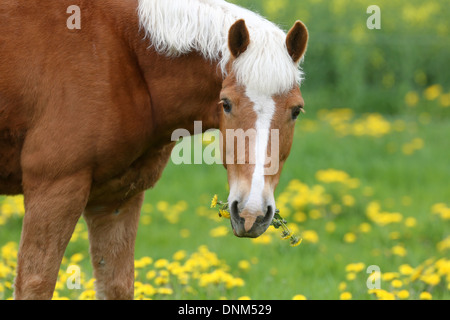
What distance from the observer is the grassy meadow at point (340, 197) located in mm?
4949

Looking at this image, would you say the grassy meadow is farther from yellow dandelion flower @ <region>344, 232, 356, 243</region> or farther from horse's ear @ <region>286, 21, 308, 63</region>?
horse's ear @ <region>286, 21, 308, 63</region>

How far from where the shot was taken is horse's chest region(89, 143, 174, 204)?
146 inches

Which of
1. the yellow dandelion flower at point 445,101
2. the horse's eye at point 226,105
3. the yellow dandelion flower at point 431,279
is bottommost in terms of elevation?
the yellow dandelion flower at point 431,279

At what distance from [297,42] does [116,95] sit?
97 cm

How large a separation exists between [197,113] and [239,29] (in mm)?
601

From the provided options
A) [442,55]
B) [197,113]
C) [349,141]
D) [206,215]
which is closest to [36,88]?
[197,113]

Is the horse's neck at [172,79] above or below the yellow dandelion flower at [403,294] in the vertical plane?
above

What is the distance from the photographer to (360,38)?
39.6ft

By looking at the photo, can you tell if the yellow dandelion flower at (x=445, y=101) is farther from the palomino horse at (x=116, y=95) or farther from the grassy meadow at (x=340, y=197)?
the palomino horse at (x=116, y=95)

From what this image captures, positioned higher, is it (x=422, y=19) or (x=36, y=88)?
(x=422, y=19)

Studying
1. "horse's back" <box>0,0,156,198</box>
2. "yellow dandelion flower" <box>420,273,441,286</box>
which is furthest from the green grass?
"horse's back" <box>0,0,156,198</box>

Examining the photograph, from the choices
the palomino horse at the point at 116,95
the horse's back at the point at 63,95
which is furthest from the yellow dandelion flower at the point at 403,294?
the horse's back at the point at 63,95

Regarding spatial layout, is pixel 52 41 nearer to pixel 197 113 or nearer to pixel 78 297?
pixel 197 113

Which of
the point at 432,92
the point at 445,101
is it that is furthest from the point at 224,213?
the point at 432,92
